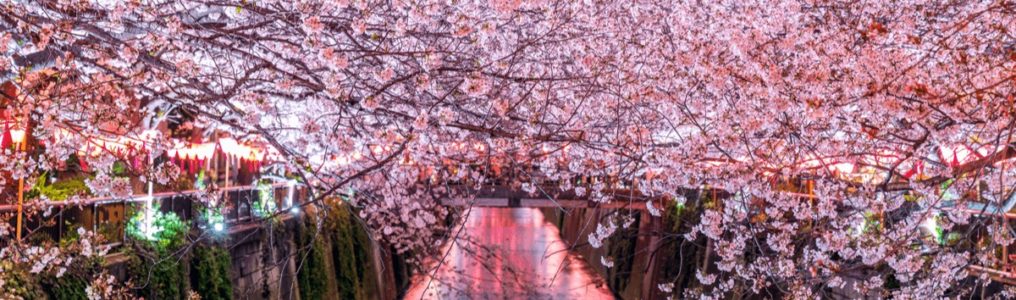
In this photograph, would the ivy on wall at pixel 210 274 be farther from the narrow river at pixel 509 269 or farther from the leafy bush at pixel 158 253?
the narrow river at pixel 509 269

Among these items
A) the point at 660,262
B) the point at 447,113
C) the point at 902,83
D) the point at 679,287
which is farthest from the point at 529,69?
the point at 660,262

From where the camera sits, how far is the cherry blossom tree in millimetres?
5867

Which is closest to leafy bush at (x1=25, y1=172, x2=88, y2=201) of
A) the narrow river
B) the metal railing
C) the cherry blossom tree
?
the metal railing

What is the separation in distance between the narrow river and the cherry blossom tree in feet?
8.77

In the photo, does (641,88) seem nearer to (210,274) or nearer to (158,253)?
(158,253)

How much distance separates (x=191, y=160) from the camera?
1988 cm

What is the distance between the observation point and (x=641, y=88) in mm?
7195

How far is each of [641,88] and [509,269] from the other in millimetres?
3976

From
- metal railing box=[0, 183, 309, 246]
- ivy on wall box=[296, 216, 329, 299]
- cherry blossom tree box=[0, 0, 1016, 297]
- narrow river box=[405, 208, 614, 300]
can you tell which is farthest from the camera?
ivy on wall box=[296, 216, 329, 299]

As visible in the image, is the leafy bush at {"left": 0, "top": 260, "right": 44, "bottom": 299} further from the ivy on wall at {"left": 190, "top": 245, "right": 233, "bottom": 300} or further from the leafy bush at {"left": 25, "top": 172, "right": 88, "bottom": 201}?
the ivy on wall at {"left": 190, "top": 245, "right": 233, "bottom": 300}

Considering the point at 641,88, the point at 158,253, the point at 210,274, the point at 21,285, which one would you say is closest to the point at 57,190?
the point at 158,253

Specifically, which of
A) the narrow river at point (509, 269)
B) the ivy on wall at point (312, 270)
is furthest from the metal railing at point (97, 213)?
the narrow river at point (509, 269)

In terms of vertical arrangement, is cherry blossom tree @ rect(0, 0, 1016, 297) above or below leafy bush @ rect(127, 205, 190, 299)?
above

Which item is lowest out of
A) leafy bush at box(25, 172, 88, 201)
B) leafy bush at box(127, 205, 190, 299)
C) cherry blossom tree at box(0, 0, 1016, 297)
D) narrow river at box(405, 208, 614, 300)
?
narrow river at box(405, 208, 614, 300)
